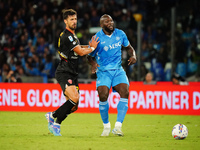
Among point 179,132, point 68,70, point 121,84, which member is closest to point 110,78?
point 121,84

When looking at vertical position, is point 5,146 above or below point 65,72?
below

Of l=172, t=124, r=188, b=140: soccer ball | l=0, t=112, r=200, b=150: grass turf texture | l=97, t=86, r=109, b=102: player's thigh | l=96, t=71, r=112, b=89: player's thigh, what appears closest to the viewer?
l=0, t=112, r=200, b=150: grass turf texture

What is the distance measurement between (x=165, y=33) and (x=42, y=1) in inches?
279

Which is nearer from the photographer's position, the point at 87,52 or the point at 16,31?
the point at 87,52

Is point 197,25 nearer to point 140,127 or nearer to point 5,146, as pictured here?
point 140,127

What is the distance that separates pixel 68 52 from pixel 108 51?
86 cm

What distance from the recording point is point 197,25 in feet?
61.4

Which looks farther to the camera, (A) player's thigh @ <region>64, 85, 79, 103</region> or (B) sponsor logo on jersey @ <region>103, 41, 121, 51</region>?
(B) sponsor logo on jersey @ <region>103, 41, 121, 51</region>

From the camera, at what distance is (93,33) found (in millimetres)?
19156

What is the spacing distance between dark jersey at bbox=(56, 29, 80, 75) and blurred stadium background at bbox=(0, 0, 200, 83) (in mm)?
8577

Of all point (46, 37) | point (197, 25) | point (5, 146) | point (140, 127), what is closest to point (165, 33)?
point (197, 25)

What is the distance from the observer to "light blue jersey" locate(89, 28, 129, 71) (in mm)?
8602

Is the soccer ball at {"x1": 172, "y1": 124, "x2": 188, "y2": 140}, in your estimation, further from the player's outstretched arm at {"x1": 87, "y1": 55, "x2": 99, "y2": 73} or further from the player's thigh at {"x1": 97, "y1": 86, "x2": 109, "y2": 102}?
the player's outstretched arm at {"x1": 87, "y1": 55, "x2": 99, "y2": 73}

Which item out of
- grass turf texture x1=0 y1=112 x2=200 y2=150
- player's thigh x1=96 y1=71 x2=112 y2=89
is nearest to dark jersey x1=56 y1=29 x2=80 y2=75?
player's thigh x1=96 y1=71 x2=112 y2=89
